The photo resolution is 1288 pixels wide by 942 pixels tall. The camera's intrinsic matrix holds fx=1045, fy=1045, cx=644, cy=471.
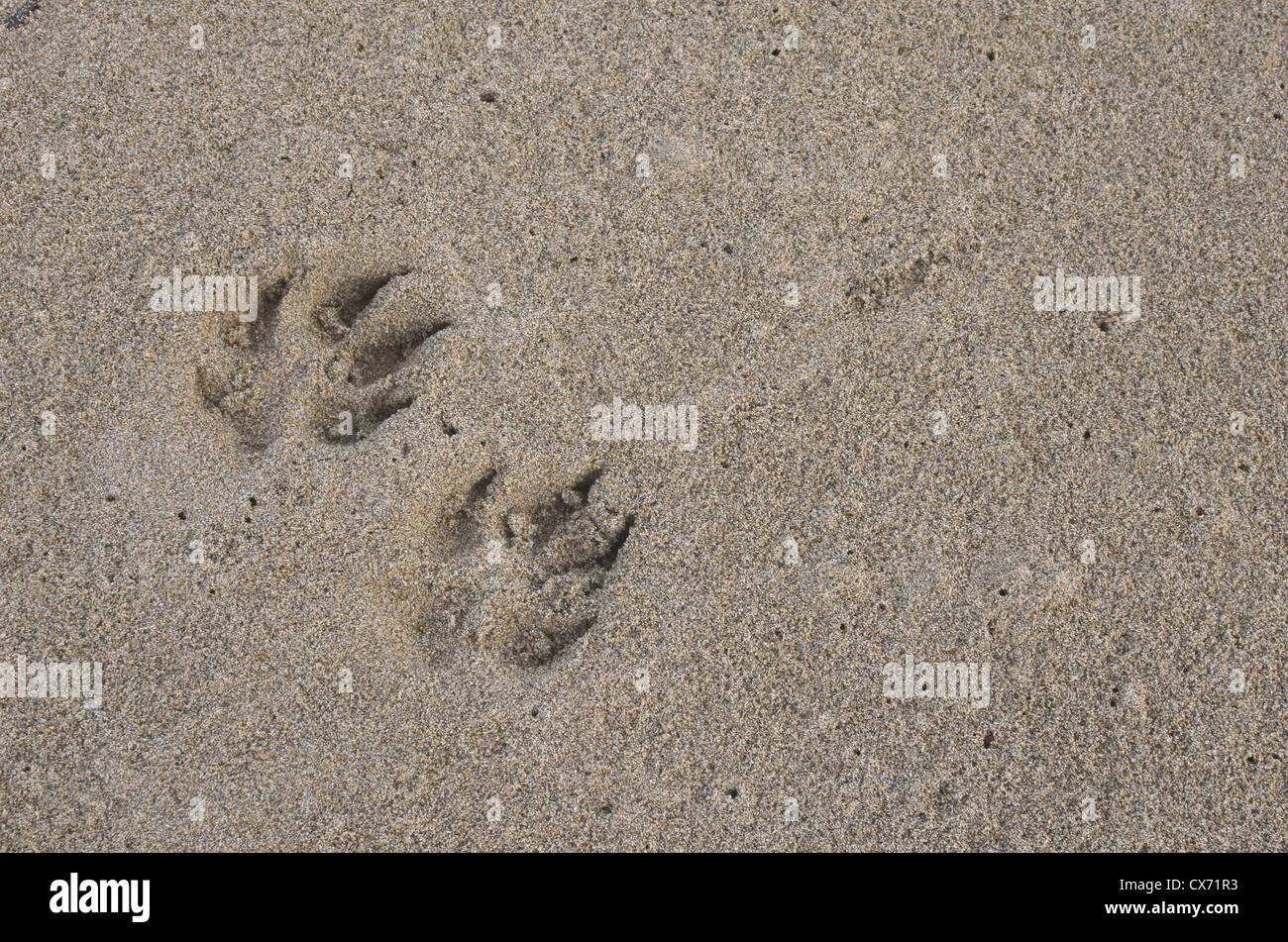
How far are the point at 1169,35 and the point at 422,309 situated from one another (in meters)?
2.18

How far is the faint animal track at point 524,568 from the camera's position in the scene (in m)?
2.38

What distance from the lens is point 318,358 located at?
2559 millimetres

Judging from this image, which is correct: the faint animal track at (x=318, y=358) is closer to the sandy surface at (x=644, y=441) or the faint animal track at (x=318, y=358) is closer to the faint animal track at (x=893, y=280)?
the sandy surface at (x=644, y=441)

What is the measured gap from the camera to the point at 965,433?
2.52m

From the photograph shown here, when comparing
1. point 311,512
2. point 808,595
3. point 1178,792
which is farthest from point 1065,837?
point 311,512

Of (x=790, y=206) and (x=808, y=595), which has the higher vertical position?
(x=790, y=206)

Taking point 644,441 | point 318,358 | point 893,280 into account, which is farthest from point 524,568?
point 893,280

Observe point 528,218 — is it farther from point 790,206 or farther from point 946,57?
point 946,57

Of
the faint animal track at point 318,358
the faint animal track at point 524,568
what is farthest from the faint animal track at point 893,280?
the faint animal track at point 318,358

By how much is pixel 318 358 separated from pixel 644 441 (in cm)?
83

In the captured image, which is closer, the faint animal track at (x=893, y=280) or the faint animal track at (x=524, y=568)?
the faint animal track at (x=524, y=568)

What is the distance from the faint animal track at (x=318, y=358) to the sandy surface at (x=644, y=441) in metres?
0.01

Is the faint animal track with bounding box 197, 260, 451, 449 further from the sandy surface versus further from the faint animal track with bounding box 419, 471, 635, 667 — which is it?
the faint animal track with bounding box 419, 471, 635, 667

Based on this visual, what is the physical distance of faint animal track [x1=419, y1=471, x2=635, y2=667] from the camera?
7.81ft
